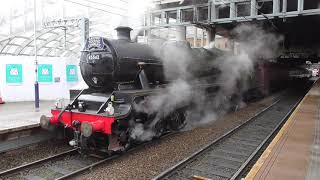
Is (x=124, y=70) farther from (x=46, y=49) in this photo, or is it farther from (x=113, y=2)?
(x=46, y=49)

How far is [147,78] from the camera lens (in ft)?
24.9

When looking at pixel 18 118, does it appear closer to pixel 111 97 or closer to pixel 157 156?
pixel 111 97

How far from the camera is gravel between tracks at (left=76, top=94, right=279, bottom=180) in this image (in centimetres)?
546

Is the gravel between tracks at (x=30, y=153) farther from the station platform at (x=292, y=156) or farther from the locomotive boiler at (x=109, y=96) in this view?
the station platform at (x=292, y=156)

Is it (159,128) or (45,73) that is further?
(45,73)

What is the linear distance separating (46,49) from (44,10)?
737cm

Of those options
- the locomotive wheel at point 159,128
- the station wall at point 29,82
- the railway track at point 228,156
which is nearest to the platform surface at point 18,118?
the station wall at point 29,82

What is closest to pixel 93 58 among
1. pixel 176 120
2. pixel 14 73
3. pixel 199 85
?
pixel 176 120

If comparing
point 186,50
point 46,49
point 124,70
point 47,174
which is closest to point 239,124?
point 186,50

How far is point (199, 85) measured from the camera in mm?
9180

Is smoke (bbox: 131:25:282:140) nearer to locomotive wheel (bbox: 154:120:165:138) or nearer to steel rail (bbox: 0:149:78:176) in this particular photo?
locomotive wheel (bbox: 154:120:165:138)

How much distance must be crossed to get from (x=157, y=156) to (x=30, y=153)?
9.67 ft

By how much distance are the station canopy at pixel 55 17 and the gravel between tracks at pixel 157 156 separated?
12.4ft

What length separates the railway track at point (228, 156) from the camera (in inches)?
215
